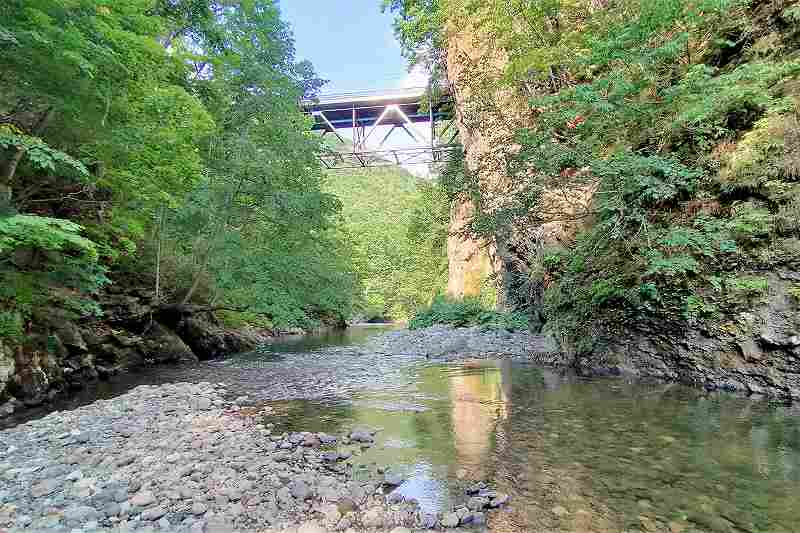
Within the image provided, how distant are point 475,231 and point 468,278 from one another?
585 inches

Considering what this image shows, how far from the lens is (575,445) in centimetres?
398

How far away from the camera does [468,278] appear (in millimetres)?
23766

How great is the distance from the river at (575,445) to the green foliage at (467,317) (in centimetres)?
699

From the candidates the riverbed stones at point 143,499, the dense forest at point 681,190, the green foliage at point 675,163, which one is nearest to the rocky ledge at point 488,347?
the dense forest at point 681,190

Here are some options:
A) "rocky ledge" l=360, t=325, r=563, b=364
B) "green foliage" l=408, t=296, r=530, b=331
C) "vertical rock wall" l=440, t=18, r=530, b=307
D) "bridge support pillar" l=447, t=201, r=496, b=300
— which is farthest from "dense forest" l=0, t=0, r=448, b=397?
"bridge support pillar" l=447, t=201, r=496, b=300

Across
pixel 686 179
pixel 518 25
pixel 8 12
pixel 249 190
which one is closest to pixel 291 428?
pixel 8 12

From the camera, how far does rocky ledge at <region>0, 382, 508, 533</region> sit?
2818 millimetres

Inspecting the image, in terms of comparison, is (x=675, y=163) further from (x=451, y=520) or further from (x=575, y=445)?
(x=451, y=520)

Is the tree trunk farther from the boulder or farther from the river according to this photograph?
the river

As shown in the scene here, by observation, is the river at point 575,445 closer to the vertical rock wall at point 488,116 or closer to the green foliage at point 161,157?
the green foliage at point 161,157

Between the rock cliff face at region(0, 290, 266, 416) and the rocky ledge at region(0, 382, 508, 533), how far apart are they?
1745mm

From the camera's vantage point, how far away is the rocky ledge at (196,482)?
9.25 feet

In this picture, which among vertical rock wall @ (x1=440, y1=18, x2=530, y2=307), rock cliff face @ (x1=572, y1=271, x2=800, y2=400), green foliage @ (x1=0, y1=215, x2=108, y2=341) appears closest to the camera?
rock cliff face @ (x1=572, y1=271, x2=800, y2=400)

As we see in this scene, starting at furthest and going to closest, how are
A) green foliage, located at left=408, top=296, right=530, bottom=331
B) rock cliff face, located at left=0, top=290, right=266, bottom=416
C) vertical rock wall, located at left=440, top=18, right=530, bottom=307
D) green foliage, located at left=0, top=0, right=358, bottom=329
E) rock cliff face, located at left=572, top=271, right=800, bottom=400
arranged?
green foliage, located at left=408, top=296, right=530, bottom=331 < vertical rock wall, located at left=440, top=18, right=530, bottom=307 < rock cliff face, located at left=0, top=290, right=266, bottom=416 < green foliage, located at left=0, top=0, right=358, bottom=329 < rock cliff face, located at left=572, top=271, right=800, bottom=400
